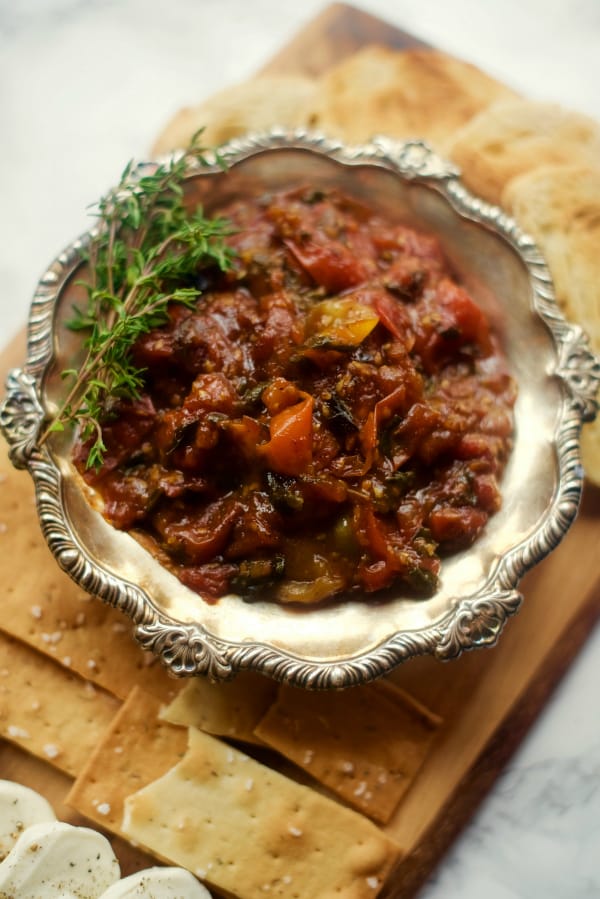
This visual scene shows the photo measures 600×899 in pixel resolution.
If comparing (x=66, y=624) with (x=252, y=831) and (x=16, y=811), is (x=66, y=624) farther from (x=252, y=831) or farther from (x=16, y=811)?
(x=252, y=831)

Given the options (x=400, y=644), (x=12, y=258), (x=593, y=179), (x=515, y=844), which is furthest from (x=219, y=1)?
(x=515, y=844)

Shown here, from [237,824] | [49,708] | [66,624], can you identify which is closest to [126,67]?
[66,624]

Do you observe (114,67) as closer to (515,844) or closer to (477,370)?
(477,370)

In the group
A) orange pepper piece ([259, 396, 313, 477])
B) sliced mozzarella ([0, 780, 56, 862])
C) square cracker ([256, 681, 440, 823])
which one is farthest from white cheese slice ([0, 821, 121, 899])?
orange pepper piece ([259, 396, 313, 477])

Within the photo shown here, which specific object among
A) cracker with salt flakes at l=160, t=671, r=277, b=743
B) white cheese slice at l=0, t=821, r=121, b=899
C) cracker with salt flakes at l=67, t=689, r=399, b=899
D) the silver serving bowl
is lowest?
white cheese slice at l=0, t=821, r=121, b=899

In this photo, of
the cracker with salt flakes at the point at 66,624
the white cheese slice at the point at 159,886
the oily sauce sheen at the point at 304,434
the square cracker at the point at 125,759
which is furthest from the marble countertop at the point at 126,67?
the white cheese slice at the point at 159,886

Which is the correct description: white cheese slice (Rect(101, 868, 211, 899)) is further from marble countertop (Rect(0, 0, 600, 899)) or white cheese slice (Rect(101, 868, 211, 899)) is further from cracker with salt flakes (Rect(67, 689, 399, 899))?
marble countertop (Rect(0, 0, 600, 899))
